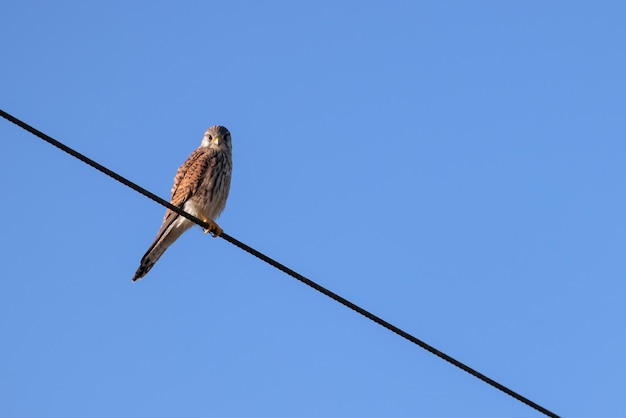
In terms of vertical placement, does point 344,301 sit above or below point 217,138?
below

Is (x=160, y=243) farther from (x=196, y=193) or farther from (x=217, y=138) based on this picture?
(x=217, y=138)

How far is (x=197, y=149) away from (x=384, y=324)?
6.16 m

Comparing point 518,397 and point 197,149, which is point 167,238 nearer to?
point 197,149

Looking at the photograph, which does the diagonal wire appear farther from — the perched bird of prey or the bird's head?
the bird's head

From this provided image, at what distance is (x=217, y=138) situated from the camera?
11547mm

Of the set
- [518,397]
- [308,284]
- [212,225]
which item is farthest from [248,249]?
[212,225]

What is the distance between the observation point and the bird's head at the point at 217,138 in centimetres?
1147

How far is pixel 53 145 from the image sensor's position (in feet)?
17.9

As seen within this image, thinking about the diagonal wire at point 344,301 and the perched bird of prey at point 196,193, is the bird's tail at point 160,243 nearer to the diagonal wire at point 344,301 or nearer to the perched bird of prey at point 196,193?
the perched bird of prey at point 196,193

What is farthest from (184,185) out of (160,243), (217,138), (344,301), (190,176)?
(344,301)

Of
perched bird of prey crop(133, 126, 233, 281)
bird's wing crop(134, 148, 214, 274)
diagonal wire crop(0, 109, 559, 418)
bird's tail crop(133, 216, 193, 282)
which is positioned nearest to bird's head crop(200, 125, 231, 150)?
perched bird of prey crop(133, 126, 233, 281)

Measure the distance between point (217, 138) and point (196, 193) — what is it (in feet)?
4.15

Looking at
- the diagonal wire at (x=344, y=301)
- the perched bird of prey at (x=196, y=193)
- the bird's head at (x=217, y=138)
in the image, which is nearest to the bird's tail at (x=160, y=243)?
the perched bird of prey at (x=196, y=193)

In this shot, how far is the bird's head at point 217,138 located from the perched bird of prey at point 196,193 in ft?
0.12
